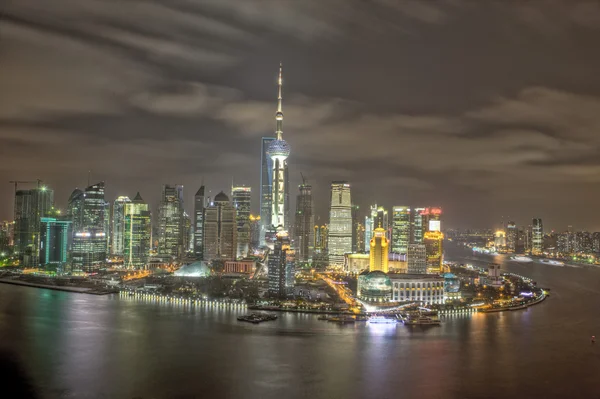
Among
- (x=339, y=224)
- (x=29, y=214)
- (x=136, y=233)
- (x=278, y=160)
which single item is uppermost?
(x=278, y=160)

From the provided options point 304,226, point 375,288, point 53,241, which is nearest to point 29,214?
point 53,241

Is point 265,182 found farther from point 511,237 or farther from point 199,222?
point 511,237

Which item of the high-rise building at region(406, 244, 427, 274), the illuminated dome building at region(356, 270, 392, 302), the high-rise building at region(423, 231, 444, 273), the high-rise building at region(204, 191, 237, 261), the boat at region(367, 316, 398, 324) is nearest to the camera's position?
the boat at region(367, 316, 398, 324)

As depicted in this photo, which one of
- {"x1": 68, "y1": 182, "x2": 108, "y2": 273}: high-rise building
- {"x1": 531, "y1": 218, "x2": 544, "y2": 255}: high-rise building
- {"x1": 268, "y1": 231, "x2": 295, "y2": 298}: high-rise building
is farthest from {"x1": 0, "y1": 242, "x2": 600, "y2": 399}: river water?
{"x1": 531, "y1": 218, "x2": 544, "y2": 255}: high-rise building

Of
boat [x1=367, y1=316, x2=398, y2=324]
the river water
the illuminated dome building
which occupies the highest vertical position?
the illuminated dome building

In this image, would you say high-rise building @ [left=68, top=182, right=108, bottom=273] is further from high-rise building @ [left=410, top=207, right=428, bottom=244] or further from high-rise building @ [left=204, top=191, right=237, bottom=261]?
high-rise building @ [left=410, top=207, right=428, bottom=244]

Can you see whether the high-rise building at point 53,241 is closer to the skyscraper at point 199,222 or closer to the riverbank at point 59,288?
the riverbank at point 59,288
